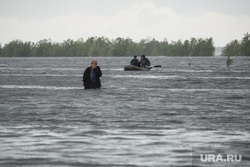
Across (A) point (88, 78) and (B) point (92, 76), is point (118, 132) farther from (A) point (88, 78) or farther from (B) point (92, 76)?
(A) point (88, 78)

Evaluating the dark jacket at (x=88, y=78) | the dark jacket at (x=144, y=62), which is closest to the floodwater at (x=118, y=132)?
the dark jacket at (x=88, y=78)

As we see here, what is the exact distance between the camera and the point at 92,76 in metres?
25.2

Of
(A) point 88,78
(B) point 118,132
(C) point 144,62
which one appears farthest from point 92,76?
(C) point 144,62

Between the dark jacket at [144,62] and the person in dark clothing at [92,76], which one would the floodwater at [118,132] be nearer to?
the person in dark clothing at [92,76]

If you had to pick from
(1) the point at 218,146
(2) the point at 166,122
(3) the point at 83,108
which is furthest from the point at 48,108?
(1) the point at 218,146

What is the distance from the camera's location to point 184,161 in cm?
898

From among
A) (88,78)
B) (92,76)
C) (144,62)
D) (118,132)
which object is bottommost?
(118,132)

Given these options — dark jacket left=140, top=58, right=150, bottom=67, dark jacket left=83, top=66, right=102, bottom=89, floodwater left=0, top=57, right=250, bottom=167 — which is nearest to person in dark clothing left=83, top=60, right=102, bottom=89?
dark jacket left=83, top=66, right=102, bottom=89

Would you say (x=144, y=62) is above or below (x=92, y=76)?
below

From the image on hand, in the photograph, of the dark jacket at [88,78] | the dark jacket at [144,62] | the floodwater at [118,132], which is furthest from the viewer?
the dark jacket at [144,62]

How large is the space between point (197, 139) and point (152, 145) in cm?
118

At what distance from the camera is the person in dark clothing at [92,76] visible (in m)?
24.3

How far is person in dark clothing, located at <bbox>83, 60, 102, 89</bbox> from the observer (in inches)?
956

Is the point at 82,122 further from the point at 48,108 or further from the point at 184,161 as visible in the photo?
the point at 184,161
